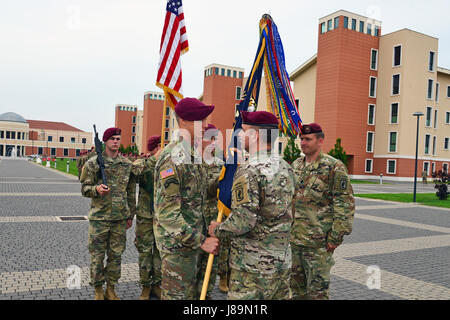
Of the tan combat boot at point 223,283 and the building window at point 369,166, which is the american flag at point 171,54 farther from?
the building window at point 369,166

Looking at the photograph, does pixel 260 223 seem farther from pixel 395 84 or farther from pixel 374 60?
pixel 374 60

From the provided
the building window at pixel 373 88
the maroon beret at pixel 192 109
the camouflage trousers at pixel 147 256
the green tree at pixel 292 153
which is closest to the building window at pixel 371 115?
the building window at pixel 373 88

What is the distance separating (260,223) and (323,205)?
53.5 inches

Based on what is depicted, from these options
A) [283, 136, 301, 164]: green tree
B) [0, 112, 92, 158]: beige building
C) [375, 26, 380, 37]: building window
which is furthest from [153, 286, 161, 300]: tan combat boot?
[0, 112, 92, 158]: beige building

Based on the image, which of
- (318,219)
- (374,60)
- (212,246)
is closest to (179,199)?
(212,246)

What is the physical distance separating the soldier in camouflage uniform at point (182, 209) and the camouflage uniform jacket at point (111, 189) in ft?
5.51

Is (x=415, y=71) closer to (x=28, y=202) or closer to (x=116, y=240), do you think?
(x=28, y=202)

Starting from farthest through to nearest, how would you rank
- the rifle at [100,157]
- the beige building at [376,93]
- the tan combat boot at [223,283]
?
the beige building at [376,93] → the tan combat boot at [223,283] → the rifle at [100,157]

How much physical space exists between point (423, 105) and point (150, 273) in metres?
46.5

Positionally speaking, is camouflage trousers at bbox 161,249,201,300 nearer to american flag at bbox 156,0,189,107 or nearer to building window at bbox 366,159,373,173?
american flag at bbox 156,0,189,107

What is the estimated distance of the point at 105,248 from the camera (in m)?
4.45

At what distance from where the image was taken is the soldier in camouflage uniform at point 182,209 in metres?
2.84
